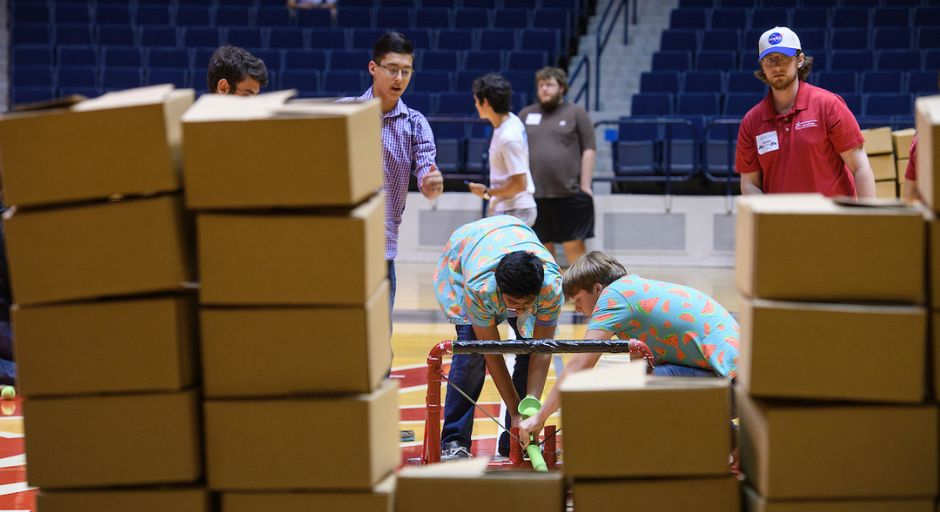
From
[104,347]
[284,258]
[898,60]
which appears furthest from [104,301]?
[898,60]

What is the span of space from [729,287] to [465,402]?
485 cm

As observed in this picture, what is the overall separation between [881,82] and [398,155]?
27.7ft

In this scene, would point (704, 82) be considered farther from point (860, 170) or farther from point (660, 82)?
point (860, 170)

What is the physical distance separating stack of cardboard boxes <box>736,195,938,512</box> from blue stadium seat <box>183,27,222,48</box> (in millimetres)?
10651

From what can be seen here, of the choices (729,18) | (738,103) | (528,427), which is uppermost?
(729,18)

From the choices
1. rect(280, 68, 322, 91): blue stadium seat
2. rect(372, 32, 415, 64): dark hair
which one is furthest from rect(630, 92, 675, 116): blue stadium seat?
rect(372, 32, 415, 64): dark hair

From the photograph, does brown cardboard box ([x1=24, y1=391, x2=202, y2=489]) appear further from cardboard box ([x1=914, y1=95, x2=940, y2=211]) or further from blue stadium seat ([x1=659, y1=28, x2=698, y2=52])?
blue stadium seat ([x1=659, y1=28, x2=698, y2=52])

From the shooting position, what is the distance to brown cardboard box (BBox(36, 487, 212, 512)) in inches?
95.0

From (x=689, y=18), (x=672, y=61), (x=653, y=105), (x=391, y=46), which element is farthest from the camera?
(x=689, y=18)

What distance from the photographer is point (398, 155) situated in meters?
3.92

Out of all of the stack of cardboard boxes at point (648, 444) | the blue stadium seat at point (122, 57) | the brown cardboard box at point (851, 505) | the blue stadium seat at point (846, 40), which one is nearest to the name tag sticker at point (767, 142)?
the stack of cardboard boxes at point (648, 444)

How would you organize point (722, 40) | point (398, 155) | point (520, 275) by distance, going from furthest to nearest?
1. point (722, 40)
2. point (398, 155)
3. point (520, 275)

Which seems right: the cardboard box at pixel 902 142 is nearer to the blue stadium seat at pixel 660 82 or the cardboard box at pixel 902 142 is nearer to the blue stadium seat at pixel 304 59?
the blue stadium seat at pixel 660 82

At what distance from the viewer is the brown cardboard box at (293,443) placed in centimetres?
238
